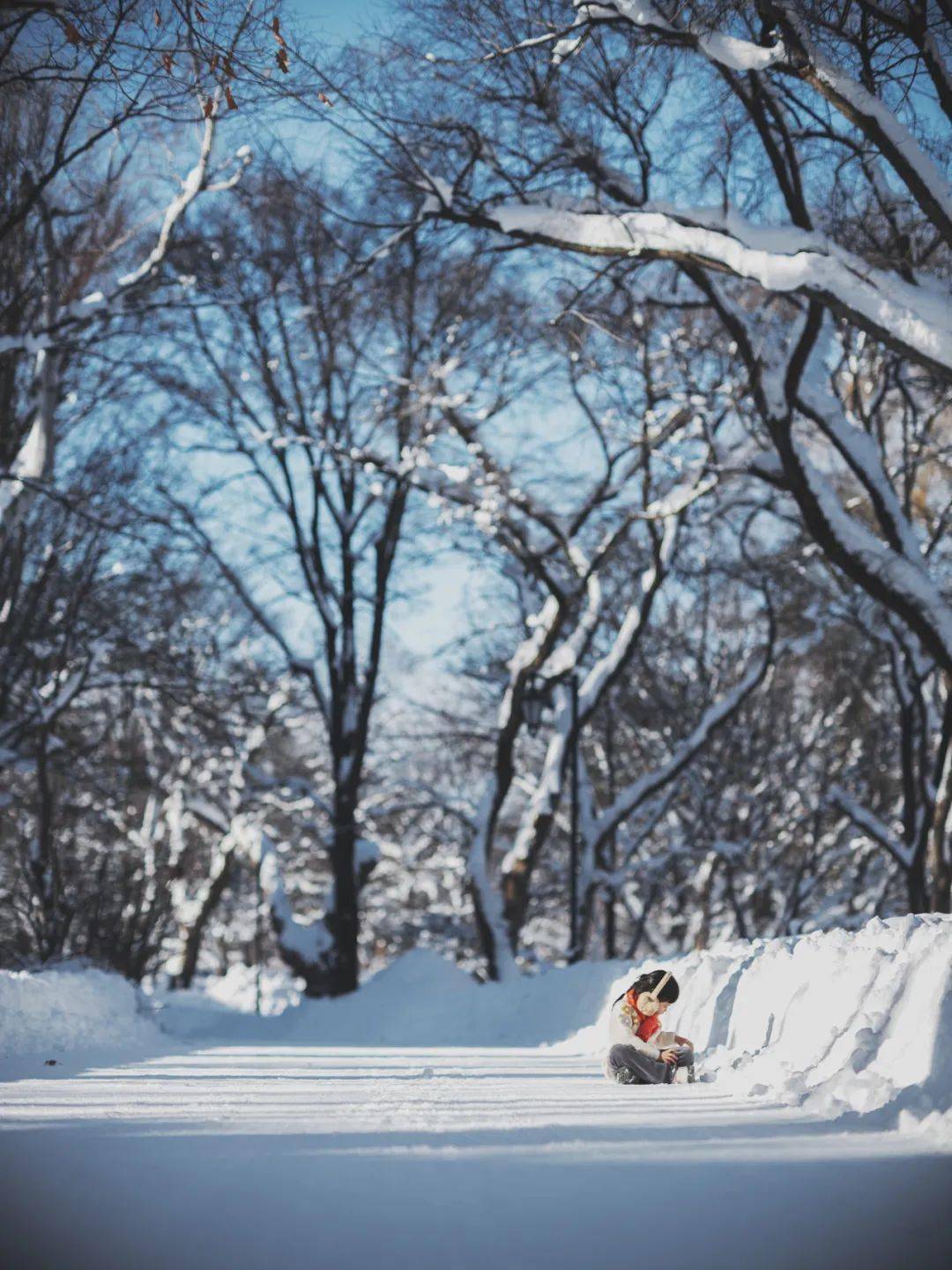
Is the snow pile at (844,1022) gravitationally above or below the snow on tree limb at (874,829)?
below

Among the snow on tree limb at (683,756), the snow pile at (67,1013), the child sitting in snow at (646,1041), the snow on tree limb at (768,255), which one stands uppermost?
the snow on tree limb at (768,255)

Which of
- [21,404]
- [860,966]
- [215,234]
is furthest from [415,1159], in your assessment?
[215,234]

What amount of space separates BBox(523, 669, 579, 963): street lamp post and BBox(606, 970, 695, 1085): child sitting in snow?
34.0 feet

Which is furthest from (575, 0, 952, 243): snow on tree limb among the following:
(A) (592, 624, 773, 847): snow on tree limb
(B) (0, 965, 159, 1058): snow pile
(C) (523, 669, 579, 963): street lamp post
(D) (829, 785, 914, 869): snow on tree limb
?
(A) (592, 624, 773, 847): snow on tree limb

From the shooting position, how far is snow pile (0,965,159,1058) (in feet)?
27.9

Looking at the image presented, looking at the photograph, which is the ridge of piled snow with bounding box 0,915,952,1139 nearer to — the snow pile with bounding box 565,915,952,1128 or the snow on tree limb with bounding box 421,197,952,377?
the snow pile with bounding box 565,915,952,1128

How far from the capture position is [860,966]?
528 cm

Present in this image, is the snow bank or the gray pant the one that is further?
the gray pant

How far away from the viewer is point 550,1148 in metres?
4.12

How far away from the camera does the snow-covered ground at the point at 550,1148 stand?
9.80 feet

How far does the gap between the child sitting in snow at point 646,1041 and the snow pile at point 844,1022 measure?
0.25 metres

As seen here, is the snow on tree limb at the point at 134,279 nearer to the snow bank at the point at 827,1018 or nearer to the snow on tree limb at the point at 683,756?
the snow bank at the point at 827,1018

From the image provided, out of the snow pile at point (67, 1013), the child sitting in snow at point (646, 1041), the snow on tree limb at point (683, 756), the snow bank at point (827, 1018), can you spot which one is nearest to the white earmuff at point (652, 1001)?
the child sitting in snow at point (646, 1041)

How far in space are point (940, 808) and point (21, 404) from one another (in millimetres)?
11469
